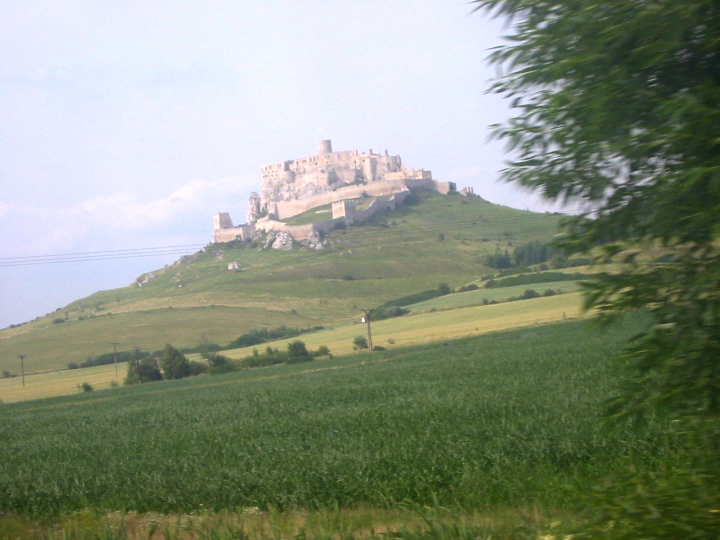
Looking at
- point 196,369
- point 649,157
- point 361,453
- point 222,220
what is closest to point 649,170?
point 649,157

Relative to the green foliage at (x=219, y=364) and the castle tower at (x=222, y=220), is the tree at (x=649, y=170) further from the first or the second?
the castle tower at (x=222, y=220)

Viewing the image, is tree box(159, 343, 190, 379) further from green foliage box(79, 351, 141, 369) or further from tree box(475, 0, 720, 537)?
tree box(475, 0, 720, 537)

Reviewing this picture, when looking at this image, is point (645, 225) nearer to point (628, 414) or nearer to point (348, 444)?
point (628, 414)

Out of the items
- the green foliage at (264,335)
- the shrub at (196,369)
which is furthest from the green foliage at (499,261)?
the shrub at (196,369)

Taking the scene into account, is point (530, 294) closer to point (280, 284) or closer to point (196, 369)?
point (196, 369)

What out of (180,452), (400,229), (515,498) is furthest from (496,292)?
(515,498)

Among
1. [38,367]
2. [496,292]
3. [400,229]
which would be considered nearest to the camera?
[38,367]
